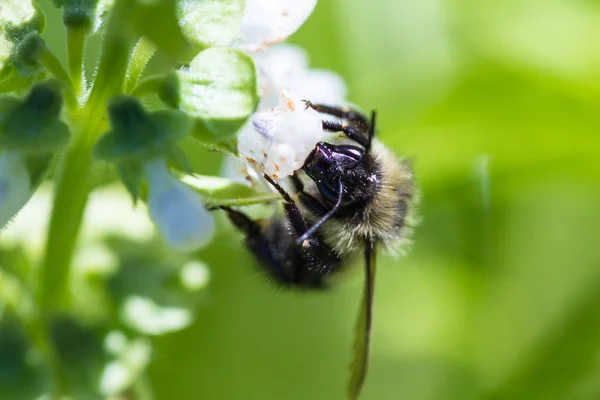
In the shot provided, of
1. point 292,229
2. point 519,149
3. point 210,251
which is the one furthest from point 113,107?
point 519,149

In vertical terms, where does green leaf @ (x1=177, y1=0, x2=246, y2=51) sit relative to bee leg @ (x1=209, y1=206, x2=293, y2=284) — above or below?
above

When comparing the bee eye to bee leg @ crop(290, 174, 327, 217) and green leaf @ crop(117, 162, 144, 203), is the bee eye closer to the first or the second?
bee leg @ crop(290, 174, 327, 217)

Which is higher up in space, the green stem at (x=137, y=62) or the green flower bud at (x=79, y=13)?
the green flower bud at (x=79, y=13)

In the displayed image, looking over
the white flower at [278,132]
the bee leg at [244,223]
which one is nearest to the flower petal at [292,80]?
the white flower at [278,132]

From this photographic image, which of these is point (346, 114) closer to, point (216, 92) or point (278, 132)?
point (278, 132)

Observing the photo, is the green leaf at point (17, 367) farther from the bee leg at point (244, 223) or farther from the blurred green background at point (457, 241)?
the blurred green background at point (457, 241)

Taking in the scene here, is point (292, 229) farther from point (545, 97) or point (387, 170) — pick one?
point (545, 97)

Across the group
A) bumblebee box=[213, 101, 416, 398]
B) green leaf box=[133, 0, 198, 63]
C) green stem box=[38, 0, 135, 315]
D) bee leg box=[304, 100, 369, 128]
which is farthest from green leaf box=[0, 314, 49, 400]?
green leaf box=[133, 0, 198, 63]
